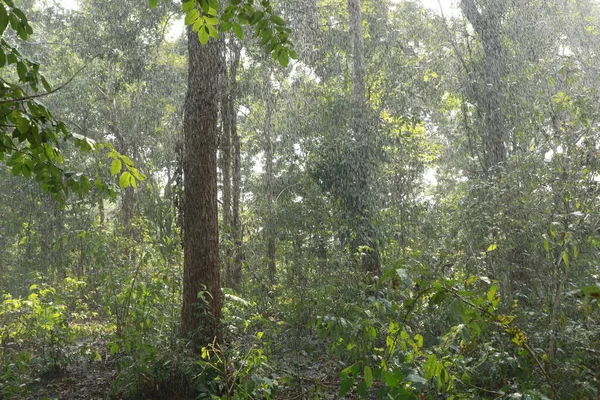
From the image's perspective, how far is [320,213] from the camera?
11.3 meters

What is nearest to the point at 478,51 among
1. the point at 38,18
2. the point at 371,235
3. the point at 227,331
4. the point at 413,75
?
the point at 413,75

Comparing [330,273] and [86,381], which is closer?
[86,381]

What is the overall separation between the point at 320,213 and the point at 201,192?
6.20 meters

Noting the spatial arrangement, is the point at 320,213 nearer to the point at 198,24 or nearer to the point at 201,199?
the point at 201,199

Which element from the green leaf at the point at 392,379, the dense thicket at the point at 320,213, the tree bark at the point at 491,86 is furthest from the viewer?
the tree bark at the point at 491,86

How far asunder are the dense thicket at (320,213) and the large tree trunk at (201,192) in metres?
0.03

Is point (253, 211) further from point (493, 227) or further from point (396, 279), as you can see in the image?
point (396, 279)

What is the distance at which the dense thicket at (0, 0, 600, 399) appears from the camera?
3449 millimetres

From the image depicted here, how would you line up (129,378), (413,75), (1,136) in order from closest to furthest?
(1,136)
(129,378)
(413,75)

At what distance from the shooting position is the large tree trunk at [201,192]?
17.1 ft

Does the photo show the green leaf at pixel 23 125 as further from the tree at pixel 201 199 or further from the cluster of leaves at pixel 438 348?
the tree at pixel 201 199

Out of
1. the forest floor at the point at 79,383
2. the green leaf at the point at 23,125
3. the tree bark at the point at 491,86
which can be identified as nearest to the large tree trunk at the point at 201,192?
the forest floor at the point at 79,383

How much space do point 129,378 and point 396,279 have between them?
3321 millimetres

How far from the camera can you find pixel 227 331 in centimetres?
506
